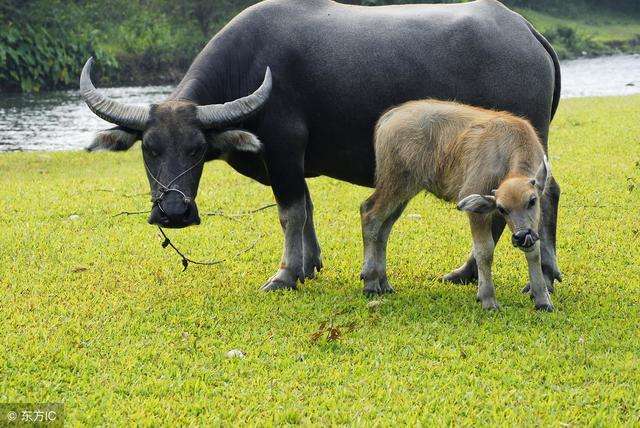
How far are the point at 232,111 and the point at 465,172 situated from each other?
5.62 ft

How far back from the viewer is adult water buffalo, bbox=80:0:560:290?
245 inches

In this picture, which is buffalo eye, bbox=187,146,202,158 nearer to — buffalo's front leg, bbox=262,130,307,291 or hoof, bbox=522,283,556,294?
buffalo's front leg, bbox=262,130,307,291

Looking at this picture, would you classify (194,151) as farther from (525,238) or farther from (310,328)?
(525,238)

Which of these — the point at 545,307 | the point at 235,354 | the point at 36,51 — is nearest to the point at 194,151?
the point at 235,354

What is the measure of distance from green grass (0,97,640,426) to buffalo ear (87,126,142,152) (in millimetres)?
1084

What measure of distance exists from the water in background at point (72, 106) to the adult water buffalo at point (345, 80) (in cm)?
740

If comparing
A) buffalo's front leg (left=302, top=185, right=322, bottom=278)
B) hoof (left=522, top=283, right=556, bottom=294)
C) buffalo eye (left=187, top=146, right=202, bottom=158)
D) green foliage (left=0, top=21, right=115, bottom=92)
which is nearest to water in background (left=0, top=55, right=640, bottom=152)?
green foliage (left=0, top=21, right=115, bottom=92)

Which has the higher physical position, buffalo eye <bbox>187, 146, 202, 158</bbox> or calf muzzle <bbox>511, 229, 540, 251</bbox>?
buffalo eye <bbox>187, 146, 202, 158</bbox>

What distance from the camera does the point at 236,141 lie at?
5.85 meters

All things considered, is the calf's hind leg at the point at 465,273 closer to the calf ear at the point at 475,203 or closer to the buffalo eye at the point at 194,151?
the calf ear at the point at 475,203

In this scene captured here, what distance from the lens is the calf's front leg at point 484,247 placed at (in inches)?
→ 218

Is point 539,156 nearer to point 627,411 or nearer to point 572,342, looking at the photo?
point 572,342

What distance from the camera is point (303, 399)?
14.0 feet

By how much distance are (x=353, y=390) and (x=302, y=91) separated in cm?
272
